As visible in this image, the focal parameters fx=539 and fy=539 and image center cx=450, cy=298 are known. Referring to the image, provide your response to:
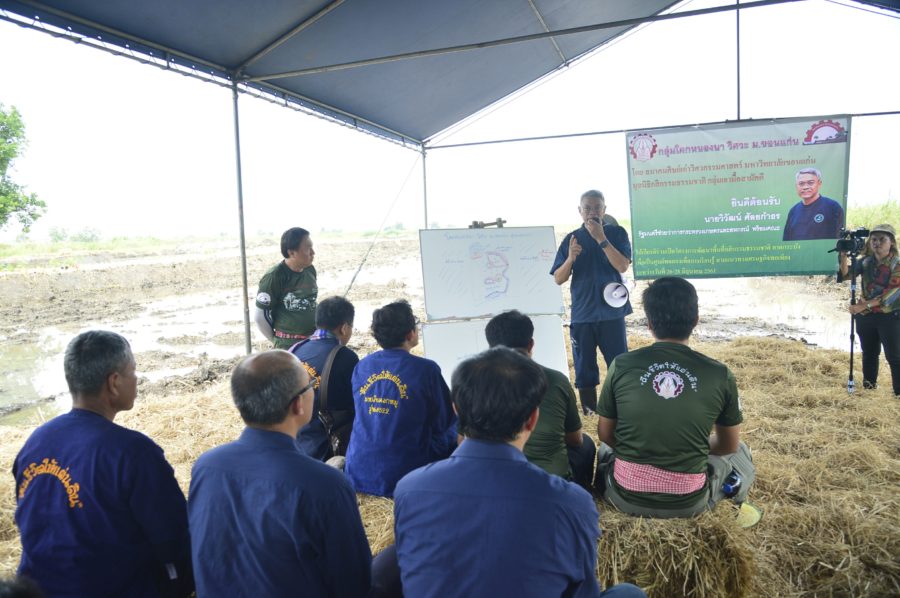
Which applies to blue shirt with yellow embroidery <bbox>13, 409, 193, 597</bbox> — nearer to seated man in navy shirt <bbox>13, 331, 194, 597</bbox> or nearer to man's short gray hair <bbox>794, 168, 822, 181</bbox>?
seated man in navy shirt <bbox>13, 331, 194, 597</bbox>

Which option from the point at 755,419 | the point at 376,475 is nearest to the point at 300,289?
the point at 376,475

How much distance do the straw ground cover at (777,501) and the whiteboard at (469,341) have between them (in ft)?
2.78

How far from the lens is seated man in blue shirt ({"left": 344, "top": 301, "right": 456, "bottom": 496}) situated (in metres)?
2.37

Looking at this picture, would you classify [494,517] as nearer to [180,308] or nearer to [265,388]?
[265,388]

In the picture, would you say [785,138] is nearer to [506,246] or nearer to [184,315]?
[506,246]

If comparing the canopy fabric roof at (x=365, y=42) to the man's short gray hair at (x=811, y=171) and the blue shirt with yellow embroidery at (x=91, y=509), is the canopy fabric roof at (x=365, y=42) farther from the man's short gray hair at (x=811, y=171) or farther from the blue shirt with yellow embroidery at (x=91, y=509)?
the blue shirt with yellow embroidery at (x=91, y=509)

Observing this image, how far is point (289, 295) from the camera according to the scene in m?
3.90

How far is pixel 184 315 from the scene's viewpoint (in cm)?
1232

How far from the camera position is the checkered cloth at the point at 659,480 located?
207 cm

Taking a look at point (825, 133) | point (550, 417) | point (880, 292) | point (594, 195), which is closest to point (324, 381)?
point (550, 417)

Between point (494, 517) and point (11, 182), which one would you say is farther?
point (11, 182)

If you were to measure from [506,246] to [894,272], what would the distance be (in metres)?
3.14

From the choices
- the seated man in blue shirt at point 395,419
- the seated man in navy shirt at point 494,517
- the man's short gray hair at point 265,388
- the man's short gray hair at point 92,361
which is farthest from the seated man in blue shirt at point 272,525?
the seated man in blue shirt at point 395,419

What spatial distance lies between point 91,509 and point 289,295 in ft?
8.11
